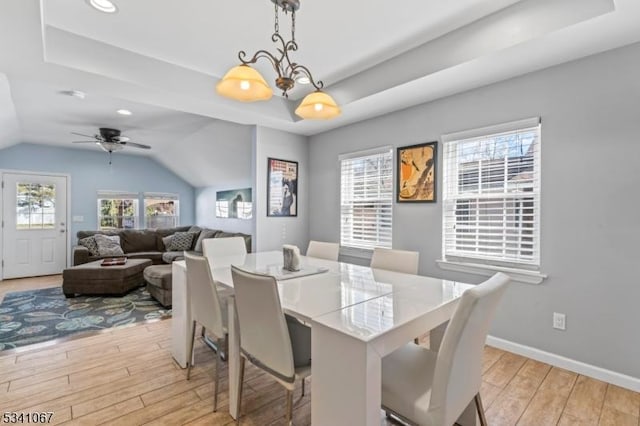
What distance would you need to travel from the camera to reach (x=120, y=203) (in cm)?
685

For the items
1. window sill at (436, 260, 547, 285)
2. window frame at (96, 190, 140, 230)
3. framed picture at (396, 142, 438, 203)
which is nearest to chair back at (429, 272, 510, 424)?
window sill at (436, 260, 547, 285)

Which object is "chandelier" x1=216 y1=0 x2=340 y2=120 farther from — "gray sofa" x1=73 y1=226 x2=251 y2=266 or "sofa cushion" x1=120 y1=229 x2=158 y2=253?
"sofa cushion" x1=120 y1=229 x2=158 y2=253

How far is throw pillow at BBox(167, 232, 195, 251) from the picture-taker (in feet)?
20.7

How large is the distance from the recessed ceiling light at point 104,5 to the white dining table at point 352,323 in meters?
1.96

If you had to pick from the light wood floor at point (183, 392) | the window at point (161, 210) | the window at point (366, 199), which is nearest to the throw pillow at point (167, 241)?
the window at point (161, 210)

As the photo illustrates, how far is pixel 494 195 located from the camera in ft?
9.09

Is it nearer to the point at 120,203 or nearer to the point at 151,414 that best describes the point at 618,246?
the point at 151,414

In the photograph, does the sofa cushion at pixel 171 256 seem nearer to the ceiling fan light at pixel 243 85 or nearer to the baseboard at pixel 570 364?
the ceiling fan light at pixel 243 85

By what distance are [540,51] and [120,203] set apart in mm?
7695

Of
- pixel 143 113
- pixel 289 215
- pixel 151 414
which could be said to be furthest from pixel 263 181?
pixel 151 414

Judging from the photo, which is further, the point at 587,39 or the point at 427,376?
the point at 587,39

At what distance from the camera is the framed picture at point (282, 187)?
4.21 metres

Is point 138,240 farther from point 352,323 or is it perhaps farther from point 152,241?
point 352,323

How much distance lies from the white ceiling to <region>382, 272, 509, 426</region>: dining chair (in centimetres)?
182
